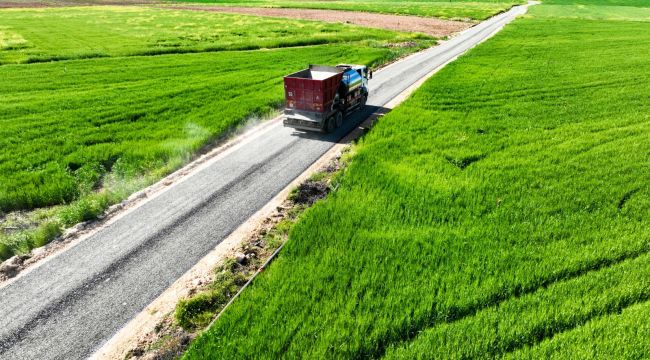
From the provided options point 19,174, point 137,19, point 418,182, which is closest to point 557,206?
point 418,182

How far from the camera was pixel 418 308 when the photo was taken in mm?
7391

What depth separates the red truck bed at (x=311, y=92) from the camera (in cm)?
1655

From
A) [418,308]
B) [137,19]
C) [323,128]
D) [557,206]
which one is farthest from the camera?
[137,19]

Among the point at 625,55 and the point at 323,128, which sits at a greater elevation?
the point at 625,55

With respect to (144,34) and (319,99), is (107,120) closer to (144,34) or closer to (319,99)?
(319,99)

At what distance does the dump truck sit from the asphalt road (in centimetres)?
170

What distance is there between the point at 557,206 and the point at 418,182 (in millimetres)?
3853

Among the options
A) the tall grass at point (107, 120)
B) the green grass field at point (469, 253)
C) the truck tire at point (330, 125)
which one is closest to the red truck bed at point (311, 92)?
the truck tire at point (330, 125)

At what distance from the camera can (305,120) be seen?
17125mm

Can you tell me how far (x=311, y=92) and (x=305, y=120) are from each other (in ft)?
4.15

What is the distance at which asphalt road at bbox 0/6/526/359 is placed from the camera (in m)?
7.65

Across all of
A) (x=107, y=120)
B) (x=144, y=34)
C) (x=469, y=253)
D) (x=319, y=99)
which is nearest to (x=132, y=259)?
(x=469, y=253)

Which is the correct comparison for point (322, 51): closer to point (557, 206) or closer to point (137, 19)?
point (557, 206)

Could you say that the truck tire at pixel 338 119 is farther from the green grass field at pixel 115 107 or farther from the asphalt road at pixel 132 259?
the green grass field at pixel 115 107
